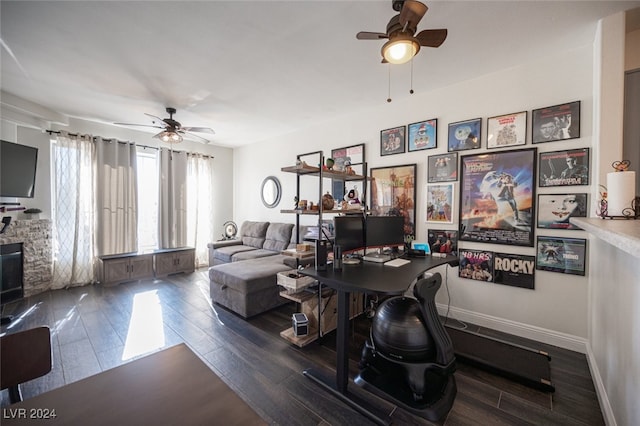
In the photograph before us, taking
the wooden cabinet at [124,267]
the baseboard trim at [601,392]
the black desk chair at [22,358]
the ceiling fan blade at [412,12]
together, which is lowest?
the baseboard trim at [601,392]

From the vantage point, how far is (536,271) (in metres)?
2.52

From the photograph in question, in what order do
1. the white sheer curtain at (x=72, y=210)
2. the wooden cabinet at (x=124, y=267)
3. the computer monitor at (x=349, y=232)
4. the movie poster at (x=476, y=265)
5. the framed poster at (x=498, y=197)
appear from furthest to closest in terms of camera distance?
the wooden cabinet at (x=124, y=267)
the white sheer curtain at (x=72, y=210)
the movie poster at (x=476, y=265)
the framed poster at (x=498, y=197)
the computer monitor at (x=349, y=232)

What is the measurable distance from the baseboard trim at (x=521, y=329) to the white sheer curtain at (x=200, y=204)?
4949mm

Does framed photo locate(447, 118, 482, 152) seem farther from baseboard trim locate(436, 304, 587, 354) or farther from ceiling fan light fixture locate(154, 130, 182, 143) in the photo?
ceiling fan light fixture locate(154, 130, 182, 143)

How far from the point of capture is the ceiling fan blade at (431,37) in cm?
173

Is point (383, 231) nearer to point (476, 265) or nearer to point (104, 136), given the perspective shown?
point (476, 265)

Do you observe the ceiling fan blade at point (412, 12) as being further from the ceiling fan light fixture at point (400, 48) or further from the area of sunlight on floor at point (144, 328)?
the area of sunlight on floor at point (144, 328)

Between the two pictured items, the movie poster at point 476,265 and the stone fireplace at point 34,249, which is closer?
the movie poster at point 476,265

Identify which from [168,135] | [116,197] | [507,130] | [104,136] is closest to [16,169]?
[116,197]

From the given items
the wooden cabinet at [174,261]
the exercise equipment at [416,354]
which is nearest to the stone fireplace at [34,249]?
the wooden cabinet at [174,261]

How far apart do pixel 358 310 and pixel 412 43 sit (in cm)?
279

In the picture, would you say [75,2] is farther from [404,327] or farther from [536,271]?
[536,271]

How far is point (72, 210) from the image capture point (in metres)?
4.12

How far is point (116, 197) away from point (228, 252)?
2175mm
